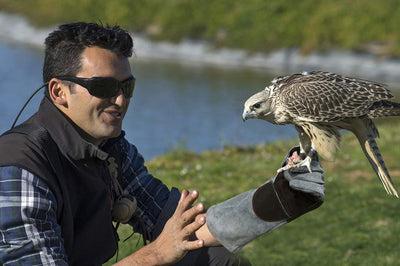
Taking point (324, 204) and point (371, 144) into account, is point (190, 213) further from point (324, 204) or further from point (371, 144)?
point (324, 204)

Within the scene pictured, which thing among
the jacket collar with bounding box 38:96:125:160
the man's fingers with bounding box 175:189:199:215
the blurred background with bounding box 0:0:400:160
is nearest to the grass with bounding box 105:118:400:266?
the man's fingers with bounding box 175:189:199:215

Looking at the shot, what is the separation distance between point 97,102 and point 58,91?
8.3 inches

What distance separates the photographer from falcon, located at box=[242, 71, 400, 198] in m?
3.62

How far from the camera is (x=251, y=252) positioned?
607cm

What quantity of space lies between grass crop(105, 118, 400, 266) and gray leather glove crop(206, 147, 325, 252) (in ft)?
3.48

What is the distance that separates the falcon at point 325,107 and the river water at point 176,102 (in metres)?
6.65

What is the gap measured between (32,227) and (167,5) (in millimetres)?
19820

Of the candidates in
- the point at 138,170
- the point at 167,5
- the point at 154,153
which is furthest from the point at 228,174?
the point at 167,5

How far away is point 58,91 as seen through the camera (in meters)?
3.15

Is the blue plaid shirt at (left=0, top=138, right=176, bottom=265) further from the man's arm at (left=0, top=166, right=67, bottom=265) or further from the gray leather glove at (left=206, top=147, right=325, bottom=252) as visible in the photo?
the gray leather glove at (left=206, top=147, right=325, bottom=252)

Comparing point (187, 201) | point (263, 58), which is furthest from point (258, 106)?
point (263, 58)

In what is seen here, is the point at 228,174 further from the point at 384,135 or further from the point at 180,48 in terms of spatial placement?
the point at 180,48

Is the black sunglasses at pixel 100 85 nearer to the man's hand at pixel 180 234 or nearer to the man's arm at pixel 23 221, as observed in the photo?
the man's arm at pixel 23 221

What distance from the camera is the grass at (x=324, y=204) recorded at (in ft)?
19.8
